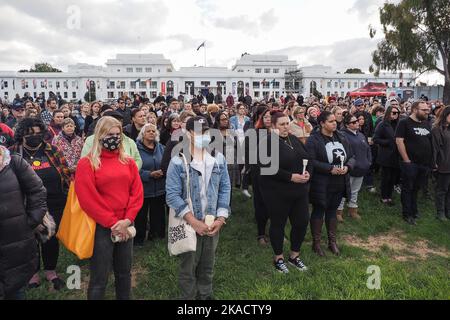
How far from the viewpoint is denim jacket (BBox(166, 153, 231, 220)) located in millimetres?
3258

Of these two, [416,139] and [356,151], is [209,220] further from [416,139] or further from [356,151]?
[416,139]

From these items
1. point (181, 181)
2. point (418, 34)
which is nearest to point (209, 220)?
point (181, 181)

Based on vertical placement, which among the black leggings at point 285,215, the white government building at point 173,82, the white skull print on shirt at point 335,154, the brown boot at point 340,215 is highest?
the white government building at point 173,82

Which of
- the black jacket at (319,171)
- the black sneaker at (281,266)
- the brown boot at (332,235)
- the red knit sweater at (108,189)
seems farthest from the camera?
the brown boot at (332,235)

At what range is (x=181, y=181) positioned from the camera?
3326 millimetres

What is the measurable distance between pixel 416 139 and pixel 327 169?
2.41 metres

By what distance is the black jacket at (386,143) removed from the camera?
6.88 metres

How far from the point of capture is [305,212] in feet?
13.9

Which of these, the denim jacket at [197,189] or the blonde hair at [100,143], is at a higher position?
the blonde hair at [100,143]

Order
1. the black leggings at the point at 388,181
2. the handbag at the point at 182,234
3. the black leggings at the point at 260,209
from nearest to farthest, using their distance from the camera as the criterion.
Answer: the handbag at the point at 182,234
the black leggings at the point at 260,209
the black leggings at the point at 388,181

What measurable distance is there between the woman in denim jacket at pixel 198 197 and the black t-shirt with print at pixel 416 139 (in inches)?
159

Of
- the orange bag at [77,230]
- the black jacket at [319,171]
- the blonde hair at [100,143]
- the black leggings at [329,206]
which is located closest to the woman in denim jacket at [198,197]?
the blonde hair at [100,143]

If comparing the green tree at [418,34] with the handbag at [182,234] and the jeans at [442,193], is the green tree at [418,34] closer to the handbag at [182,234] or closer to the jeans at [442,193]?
the jeans at [442,193]

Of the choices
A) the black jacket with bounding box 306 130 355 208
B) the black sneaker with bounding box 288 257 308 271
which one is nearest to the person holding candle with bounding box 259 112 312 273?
the black sneaker with bounding box 288 257 308 271
